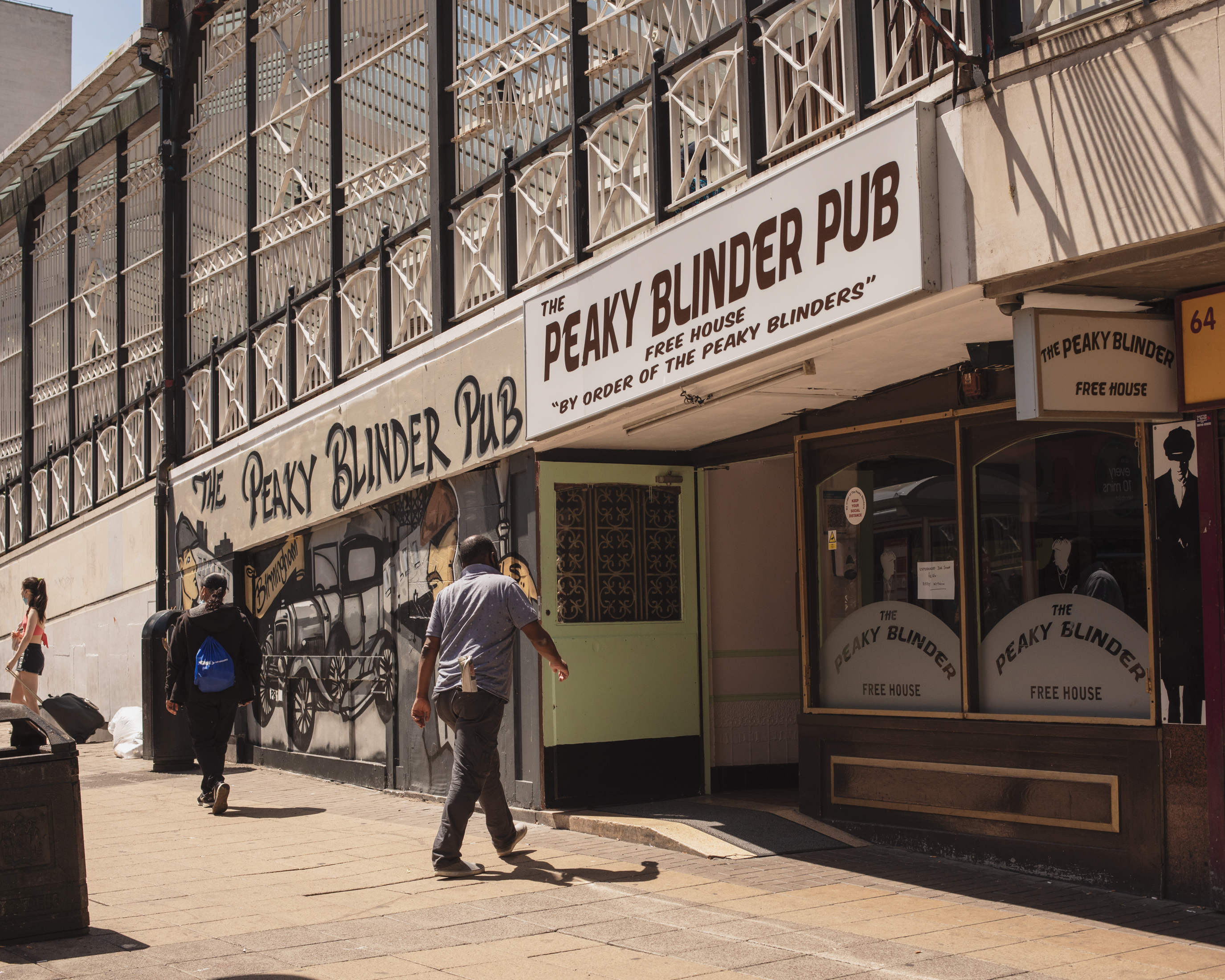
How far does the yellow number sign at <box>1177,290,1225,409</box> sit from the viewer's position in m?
6.06

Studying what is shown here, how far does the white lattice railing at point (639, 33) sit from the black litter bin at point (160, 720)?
288 inches

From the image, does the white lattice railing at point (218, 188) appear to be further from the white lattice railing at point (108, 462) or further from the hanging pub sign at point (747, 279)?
the hanging pub sign at point (747, 279)

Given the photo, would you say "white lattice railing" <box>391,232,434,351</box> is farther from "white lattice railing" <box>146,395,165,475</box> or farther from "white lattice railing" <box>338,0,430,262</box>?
"white lattice railing" <box>146,395,165,475</box>

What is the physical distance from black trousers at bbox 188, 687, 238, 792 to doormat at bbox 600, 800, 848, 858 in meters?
3.27

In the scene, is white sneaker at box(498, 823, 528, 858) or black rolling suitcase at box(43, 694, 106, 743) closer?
white sneaker at box(498, 823, 528, 858)

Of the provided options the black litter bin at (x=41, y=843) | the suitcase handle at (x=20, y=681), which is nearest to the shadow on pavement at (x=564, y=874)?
the black litter bin at (x=41, y=843)

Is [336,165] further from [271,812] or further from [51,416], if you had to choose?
[51,416]

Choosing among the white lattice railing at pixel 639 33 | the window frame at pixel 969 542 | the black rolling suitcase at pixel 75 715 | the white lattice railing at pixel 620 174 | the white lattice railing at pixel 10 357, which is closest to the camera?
the window frame at pixel 969 542

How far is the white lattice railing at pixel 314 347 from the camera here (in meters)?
12.9

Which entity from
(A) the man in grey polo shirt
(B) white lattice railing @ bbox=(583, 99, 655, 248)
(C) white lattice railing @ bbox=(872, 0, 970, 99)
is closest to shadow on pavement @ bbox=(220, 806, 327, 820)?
(A) the man in grey polo shirt

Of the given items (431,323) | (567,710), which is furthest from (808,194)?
(431,323)

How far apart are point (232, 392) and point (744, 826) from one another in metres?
8.90

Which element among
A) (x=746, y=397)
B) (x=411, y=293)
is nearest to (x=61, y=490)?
(x=411, y=293)

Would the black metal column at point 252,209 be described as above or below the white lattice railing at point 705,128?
above
